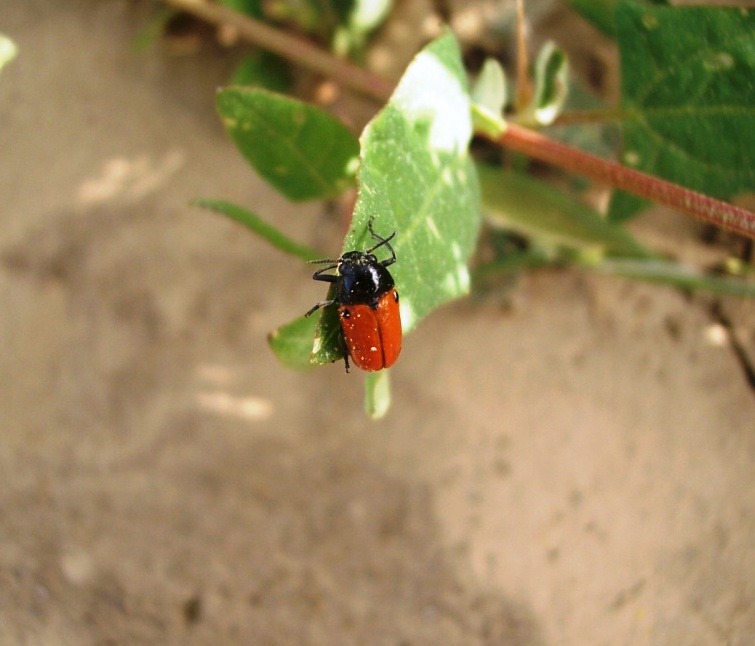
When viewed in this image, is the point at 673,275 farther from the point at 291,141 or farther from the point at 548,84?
the point at 291,141

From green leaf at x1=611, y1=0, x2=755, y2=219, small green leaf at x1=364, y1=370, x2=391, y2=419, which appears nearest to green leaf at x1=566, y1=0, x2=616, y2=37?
green leaf at x1=611, y1=0, x2=755, y2=219

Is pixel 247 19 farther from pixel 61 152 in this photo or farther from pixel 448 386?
pixel 448 386

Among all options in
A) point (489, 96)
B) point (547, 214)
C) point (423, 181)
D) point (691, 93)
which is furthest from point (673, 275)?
point (423, 181)

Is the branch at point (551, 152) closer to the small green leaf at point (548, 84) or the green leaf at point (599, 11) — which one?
the small green leaf at point (548, 84)

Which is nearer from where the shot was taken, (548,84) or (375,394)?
(375,394)

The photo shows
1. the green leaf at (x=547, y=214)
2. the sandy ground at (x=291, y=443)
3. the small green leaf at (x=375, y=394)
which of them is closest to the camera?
the small green leaf at (x=375, y=394)

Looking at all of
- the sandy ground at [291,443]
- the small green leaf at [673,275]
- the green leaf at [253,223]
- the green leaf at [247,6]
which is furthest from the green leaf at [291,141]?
the small green leaf at [673,275]

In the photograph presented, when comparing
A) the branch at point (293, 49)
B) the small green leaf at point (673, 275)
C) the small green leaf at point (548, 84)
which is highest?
the small green leaf at point (548, 84)

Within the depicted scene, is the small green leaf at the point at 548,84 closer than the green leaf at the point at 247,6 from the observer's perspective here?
Yes
